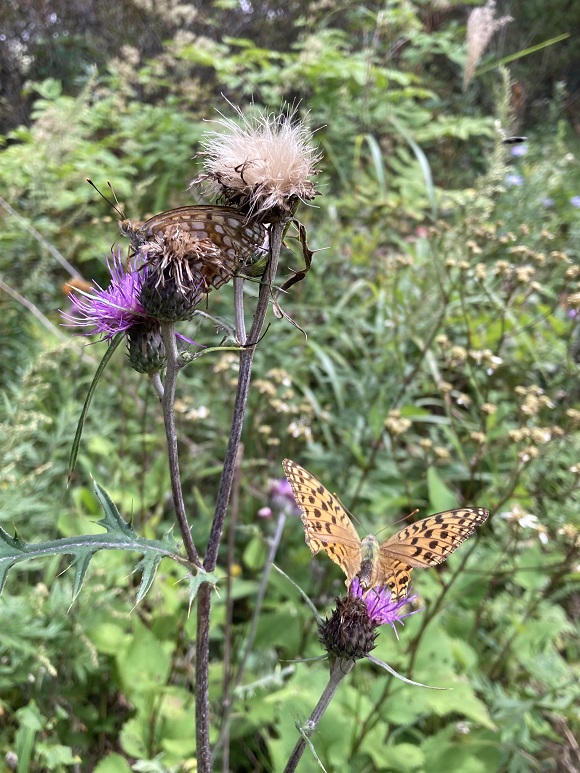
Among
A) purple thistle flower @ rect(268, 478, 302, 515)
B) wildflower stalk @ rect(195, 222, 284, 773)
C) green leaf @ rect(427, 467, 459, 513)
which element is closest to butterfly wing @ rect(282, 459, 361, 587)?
wildflower stalk @ rect(195, 222, 284, 773)

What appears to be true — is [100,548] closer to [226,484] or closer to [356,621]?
[226,484]

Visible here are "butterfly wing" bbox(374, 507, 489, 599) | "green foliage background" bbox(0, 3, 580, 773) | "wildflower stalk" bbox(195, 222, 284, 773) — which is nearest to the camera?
"wildflower stalk" bbox(195, 222, 284, 773)

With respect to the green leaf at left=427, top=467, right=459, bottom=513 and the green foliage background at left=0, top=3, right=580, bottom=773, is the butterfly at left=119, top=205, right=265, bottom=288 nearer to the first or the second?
the green foliage background at left=0, top=3, right=580, bottom=773

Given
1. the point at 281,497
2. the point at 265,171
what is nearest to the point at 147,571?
the point at 265,171

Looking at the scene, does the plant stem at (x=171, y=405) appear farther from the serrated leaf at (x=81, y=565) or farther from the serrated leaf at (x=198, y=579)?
the serrated leaf at (x=81, y=565)

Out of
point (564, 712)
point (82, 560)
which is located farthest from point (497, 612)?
point (82, 560)

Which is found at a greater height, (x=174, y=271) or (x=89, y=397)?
(x=174, y=271)

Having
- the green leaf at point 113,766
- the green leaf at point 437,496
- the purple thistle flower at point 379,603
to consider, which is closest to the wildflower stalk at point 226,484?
the purple thistle flower at point 379,603
